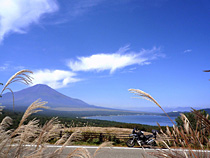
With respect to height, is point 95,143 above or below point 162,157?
below

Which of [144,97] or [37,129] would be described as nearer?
[144,97]

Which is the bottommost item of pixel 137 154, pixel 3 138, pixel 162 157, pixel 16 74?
pixel 137 154

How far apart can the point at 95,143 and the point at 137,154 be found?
476 centimetres

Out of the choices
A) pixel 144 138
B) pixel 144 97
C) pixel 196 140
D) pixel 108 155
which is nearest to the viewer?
pixel 144 97

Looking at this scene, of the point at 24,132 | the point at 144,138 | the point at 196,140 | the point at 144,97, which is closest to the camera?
the point at 144,97

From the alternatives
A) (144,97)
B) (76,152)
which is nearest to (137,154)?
(76,152)

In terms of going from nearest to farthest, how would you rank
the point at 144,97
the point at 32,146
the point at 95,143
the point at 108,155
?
the point at 144,97 → the point at 32,146 → the point at 108,155 → the point at 95,143

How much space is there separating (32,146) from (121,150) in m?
9.04

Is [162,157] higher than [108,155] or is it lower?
higher

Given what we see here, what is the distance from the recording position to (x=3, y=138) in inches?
98.1

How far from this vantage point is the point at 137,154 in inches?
403

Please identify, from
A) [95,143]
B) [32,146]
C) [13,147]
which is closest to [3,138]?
[13,147]

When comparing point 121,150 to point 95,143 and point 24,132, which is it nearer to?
point 95,143

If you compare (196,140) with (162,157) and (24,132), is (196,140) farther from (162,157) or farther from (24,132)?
(24,132)
